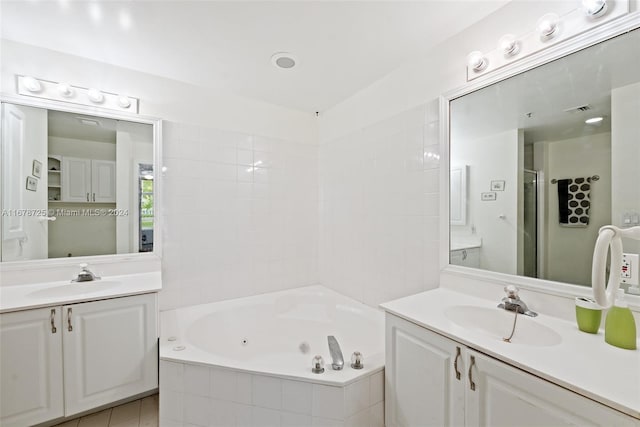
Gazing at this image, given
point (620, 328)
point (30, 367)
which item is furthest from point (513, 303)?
point (30, 367)

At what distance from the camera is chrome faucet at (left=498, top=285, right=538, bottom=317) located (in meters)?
1.33

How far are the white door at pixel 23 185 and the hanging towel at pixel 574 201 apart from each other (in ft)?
9.95

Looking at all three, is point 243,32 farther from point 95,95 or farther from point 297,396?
point 297,396

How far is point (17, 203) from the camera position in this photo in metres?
1.78

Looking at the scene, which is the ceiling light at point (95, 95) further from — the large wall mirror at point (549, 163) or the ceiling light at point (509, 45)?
the ceiling light at point (509, 45)

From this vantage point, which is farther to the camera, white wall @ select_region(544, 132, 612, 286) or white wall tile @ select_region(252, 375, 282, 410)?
white wall tile @ select_region(252, 375, 282, 410)

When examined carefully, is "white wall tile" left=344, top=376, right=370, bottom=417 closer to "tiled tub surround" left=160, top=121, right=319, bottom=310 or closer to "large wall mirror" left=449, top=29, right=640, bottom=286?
"large wall mirror" left=449, top=29, right=640, bottom=286

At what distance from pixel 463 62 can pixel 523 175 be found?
2.58ft

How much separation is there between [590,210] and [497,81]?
2.65ft

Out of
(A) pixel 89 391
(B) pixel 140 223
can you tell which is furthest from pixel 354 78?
(A) pixel 89 391

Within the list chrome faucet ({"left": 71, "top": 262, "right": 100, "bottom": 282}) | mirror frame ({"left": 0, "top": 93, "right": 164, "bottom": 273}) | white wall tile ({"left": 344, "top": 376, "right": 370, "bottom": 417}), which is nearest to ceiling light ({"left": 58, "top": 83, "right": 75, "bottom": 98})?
mirror frame ({"left": 0, "top": 93, "right": 164, "bottom": 273})

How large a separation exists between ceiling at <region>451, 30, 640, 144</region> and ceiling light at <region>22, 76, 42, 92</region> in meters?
2.74

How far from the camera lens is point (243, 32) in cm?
170

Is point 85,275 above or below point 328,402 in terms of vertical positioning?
above
